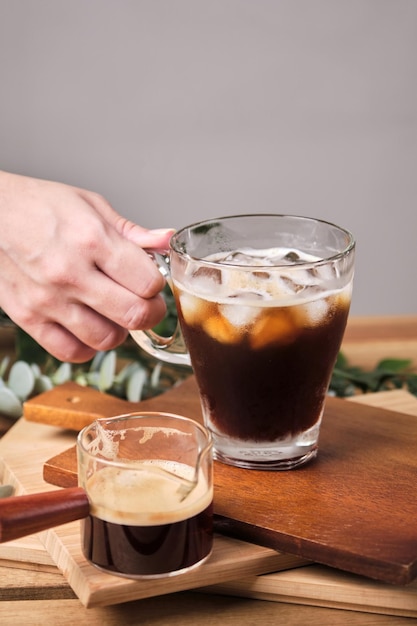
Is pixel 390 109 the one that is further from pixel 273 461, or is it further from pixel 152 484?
pixel 152 484

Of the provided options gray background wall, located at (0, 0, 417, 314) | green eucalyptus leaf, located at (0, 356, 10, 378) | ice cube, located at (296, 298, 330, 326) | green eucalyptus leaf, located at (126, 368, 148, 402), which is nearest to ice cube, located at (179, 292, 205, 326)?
ice cube, located at (296, 298, 330, 326)

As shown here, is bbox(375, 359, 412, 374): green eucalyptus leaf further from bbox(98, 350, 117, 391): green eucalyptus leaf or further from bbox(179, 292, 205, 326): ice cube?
bbox(179, 292, 205, 326): ice cube

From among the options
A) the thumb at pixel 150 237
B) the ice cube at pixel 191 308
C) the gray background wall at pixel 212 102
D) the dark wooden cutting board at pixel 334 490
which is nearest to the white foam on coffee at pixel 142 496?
the dark wooden cutting board at pixel 334 490

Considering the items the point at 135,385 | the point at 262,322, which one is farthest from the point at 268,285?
the point at 135,385

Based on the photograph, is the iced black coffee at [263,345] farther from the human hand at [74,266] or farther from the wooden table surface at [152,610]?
the wooden table surface at [152,610]

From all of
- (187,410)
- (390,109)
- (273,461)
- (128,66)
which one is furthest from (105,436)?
(390,109)
